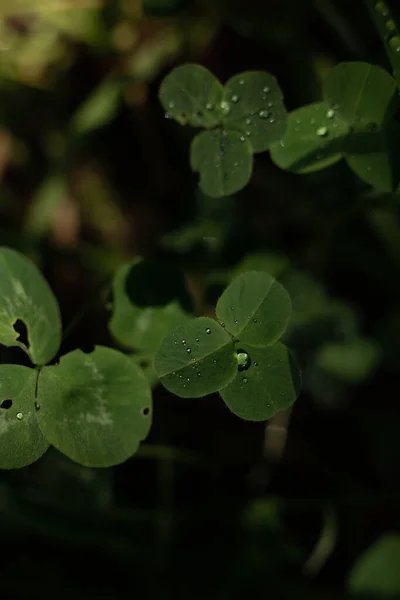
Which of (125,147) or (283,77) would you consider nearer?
(283,77)

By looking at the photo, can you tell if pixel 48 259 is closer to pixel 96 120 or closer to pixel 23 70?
pixel 96 120

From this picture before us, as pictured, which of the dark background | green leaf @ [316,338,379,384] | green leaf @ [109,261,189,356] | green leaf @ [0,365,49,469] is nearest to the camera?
green leaf @ [0,365,49,469]

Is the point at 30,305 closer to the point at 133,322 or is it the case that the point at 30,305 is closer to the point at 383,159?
the point at 133,322

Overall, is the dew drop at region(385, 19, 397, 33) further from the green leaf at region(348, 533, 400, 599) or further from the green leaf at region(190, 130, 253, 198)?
the green leaf at region(348, 533, 400, 599)

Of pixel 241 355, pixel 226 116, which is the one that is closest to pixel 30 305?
pixel 241 355

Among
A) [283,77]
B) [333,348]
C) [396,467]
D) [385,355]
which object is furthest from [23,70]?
[396,467]

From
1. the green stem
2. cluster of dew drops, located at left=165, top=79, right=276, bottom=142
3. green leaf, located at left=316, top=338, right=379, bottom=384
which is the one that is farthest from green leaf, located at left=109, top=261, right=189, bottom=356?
Result: green leaf, located at left=316, top=338, right=379, bottom=384
